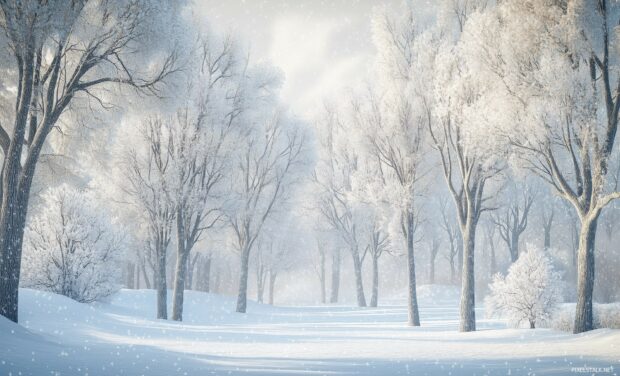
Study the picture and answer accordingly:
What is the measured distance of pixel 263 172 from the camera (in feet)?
84.0

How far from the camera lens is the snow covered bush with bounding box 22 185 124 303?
1730 cm

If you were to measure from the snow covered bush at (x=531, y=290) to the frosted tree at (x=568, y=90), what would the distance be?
2.01m

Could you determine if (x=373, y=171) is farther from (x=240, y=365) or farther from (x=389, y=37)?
(x=240, y=365)

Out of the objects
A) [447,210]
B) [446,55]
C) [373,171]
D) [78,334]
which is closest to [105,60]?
[78,334]

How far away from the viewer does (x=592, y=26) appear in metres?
10.8

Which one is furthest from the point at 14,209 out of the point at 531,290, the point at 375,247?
the point at 375,247

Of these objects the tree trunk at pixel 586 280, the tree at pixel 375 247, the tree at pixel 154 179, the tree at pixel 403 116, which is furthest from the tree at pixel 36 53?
the tree at pixel 375 247

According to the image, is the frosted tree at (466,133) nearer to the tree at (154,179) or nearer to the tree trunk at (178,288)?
the tree at (154,179)

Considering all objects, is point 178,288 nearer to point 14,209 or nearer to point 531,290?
point 14,209

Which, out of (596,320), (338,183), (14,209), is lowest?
(596,320)

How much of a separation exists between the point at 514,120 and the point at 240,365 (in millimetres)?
9915

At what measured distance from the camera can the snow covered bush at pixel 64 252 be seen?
17297 millimetres

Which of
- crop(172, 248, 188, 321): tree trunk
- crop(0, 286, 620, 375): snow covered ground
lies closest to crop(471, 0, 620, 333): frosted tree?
crop(0, 286, 620, 375): snow covered ground

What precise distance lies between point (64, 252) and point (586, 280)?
18648 millimetres
